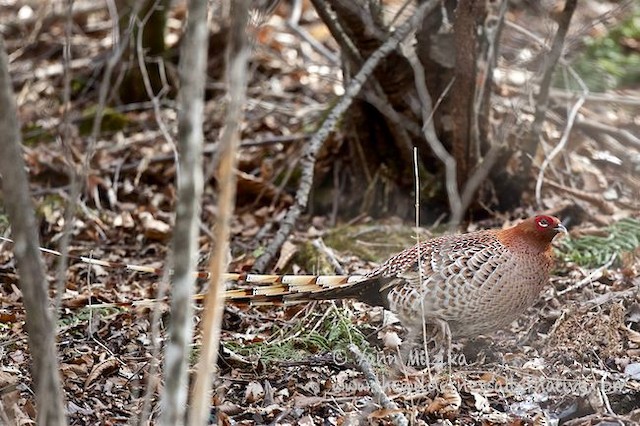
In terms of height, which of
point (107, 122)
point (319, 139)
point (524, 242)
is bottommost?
point (524, 242)

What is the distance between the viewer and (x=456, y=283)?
16.6 ft

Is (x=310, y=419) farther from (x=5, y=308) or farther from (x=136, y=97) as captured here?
(x=136, y=97)

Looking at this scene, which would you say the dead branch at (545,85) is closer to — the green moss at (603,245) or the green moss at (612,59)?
the green moss at (603,245)

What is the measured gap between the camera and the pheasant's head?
207 inches

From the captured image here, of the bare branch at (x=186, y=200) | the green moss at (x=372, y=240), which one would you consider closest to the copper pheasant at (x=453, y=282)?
the green moss at (x=372, y=240)

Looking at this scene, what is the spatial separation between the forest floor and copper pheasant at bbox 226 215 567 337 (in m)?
0.24

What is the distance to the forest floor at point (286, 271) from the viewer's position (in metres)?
4.64

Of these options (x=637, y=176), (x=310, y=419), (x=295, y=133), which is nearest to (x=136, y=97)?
(x=295, y=133)

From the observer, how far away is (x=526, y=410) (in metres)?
4.65

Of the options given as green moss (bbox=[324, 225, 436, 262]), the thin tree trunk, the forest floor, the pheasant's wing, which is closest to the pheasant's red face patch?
the pheasant's wing

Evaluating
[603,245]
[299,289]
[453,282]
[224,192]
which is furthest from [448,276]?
[224,192]

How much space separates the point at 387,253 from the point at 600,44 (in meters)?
5.09

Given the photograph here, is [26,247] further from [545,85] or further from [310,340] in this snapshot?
[545,85]

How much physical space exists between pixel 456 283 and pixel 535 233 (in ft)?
1.95
